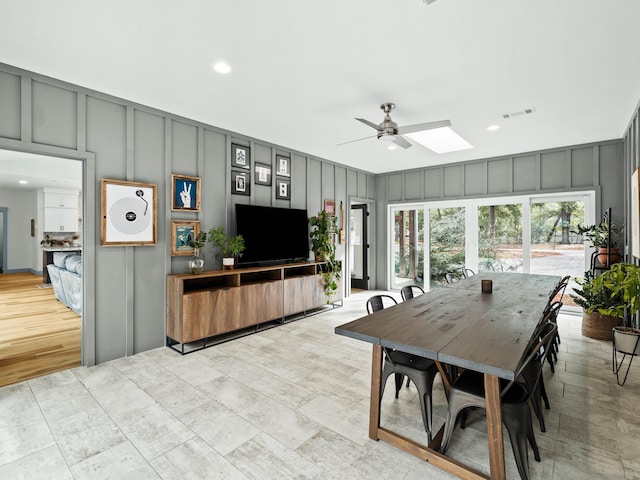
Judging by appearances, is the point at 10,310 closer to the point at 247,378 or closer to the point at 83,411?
the point at 83,411

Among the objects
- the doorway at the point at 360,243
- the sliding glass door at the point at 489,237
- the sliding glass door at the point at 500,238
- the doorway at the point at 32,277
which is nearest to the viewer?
the doorway at the point at 32,277

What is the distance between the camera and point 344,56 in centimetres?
262

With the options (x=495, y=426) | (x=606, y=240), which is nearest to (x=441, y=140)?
(x=606, y=240)

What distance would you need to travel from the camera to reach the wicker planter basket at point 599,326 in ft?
13.0

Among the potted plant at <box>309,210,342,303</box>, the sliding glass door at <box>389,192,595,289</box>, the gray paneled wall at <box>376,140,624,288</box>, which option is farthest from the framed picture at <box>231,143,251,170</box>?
the sliding glass door at <box>389,192,595,289</box>

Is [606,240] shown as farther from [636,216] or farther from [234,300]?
[234,300]

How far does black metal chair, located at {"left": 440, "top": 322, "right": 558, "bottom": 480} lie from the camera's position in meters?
1.69

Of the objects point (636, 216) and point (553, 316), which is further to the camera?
point (636, 216)

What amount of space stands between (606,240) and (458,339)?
4.26 metres

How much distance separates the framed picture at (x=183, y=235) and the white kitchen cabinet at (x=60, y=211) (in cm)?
855

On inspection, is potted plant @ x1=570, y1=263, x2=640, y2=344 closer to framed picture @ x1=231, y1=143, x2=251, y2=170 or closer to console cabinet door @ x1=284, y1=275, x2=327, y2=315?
console cabinet door @ x1=284, y1=275, x2=327, y2=315

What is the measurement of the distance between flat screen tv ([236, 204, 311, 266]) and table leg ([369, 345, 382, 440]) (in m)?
2.77

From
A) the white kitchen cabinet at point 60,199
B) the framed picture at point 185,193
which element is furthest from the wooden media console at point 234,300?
the white kitchen cabinet at point 60,199

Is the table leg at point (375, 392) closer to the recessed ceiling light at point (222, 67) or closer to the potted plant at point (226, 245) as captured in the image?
the recessed ceiling light at point (222, 67)
